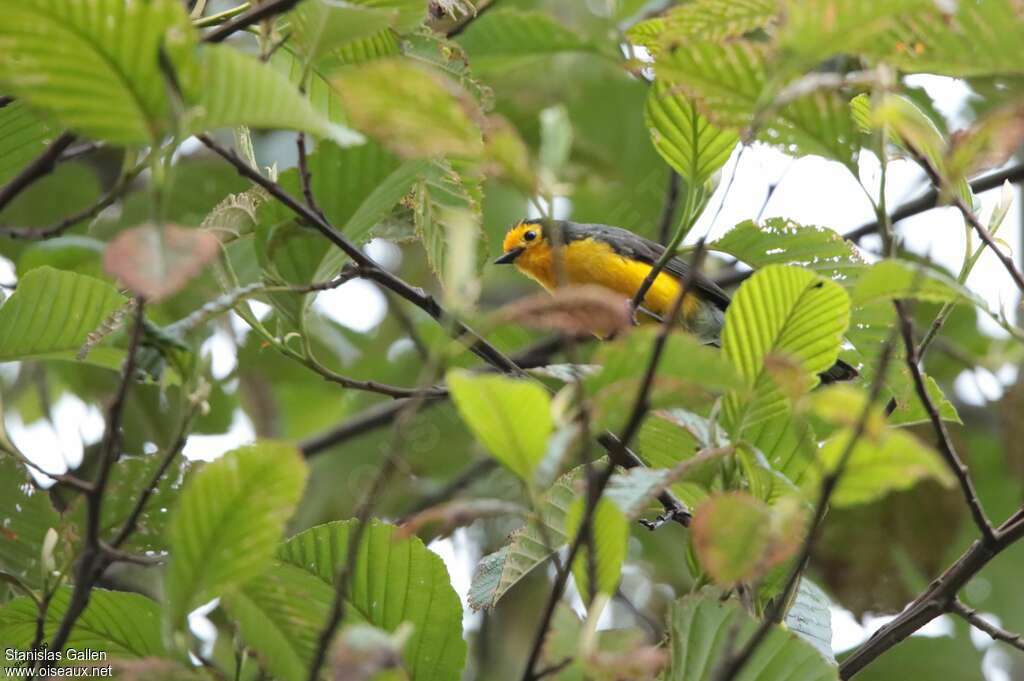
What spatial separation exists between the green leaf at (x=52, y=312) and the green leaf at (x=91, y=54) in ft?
3.56

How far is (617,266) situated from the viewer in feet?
17.6

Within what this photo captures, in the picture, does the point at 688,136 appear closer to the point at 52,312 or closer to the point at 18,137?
the point at 52,312

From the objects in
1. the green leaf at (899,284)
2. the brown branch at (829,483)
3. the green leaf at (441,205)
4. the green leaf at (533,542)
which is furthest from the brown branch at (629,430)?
the green leaf at (441,205)

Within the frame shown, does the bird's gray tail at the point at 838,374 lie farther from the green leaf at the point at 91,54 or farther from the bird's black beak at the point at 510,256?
the green leaf at the point at 91,54

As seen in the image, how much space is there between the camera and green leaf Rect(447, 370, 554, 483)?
1488mm

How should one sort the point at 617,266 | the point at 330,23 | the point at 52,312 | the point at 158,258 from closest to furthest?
the point at 158,258 → the point at 330,23 → the point at 52,312 → the point at 617,266

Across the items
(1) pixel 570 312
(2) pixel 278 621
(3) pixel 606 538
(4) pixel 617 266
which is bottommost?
(4) pixel 617 266

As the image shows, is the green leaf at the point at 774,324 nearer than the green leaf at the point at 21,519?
Yes

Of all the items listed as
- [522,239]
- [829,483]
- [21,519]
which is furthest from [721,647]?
[522,239]

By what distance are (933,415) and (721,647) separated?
20.0 inches

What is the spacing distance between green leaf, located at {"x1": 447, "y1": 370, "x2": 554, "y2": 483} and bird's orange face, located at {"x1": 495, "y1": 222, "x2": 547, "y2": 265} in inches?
162

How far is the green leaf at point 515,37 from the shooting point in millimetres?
4633

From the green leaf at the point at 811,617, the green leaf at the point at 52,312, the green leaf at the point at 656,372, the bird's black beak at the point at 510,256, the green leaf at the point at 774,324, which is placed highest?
the green leaf at the point at 656,372

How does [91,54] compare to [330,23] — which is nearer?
[91,54]
